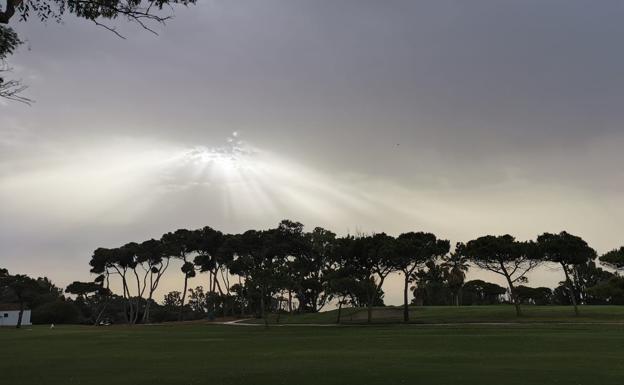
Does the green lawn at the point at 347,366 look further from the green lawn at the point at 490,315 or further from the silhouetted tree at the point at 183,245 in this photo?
the silhouetted tree at the point at 183,245

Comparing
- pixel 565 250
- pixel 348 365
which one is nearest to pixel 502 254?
pixel 565 250

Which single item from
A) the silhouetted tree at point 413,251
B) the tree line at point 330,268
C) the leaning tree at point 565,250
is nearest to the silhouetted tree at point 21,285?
the tree line at point 330,268

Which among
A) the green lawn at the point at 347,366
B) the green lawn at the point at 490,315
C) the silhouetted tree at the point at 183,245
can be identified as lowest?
the green lawn at the point at 347,366

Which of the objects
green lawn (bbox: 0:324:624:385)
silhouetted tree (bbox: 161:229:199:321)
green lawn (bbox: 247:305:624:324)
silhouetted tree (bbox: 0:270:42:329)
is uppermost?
silhouetted tree (bbox: 161:229:199:321)

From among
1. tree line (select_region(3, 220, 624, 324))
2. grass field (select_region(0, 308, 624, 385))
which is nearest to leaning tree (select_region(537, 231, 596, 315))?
tree line (select_region(3, 220, 624, 324))

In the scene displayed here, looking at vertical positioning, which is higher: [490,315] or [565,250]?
[565,250]

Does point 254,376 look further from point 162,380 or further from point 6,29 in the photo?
point 6,29

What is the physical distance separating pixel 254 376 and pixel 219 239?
10498 centimetres

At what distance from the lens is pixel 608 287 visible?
191 ft

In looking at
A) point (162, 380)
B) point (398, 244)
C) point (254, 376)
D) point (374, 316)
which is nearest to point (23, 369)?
point (162, 380)

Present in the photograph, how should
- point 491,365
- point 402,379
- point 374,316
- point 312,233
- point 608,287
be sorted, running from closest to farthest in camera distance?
point 402,379 → point 491,365 → point 608,287 → point 374,316 → point 312,233

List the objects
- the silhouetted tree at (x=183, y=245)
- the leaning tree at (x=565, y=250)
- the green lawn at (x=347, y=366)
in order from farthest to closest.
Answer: the silhouetted tree at (x=183, y=245), the leaning tree at (x=565, y=250), the green lawn at (x=347, y=366)

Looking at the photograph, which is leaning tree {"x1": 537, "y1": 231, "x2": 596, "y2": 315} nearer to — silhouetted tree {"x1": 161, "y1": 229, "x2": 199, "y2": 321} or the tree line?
the tree line

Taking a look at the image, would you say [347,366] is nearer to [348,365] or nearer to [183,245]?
[348,365]
